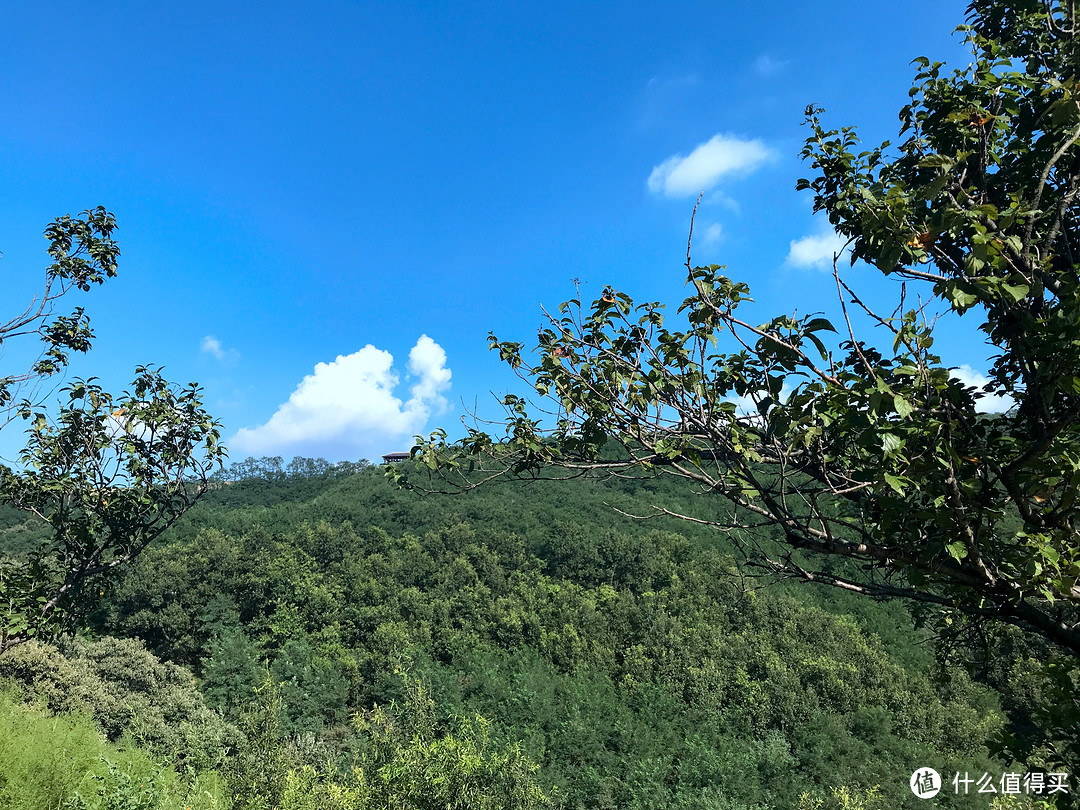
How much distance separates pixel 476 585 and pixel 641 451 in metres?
31.5

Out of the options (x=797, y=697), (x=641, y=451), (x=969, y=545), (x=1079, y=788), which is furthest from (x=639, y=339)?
(x=797, y=697)

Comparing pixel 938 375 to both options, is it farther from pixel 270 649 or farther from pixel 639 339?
pixel 270 649

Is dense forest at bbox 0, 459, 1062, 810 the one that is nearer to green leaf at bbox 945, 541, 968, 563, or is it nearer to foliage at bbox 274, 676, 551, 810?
foliage at bbox 274, 676, 551, 810

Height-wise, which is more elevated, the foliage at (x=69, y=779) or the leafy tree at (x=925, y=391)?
the leafy tree at (x=925, y=391)

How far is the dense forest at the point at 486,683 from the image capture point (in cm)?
1091

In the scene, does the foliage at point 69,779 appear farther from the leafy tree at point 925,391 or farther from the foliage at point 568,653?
the leafy tree at point 925,391

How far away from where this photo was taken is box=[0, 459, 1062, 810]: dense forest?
10.9 metres

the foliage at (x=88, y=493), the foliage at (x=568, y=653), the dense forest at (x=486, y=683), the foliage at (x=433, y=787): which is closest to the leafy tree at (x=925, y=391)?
the dense forest at (x=486, y=683)

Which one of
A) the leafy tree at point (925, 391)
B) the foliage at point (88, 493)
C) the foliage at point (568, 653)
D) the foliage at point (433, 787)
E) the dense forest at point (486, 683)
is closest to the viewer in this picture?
the leafy tree at point (925, 391)

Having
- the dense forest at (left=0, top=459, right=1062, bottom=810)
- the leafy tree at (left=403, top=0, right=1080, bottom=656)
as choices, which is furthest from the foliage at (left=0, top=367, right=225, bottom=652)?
the leafy tree at (left=403, top=0, right=1080, bottom=656)

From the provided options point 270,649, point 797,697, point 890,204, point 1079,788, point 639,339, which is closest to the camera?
point 890,204

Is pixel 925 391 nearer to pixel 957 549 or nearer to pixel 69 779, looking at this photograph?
pixel 957 549

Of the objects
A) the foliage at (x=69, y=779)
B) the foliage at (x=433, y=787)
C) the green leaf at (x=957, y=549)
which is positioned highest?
the green leaf at (x=957, y=549)

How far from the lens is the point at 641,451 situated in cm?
323
